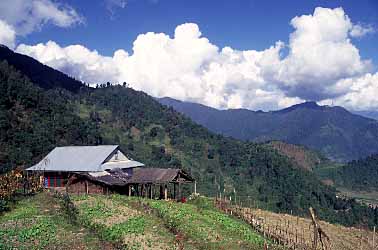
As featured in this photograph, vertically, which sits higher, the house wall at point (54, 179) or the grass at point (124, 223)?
the house wall at point (54, 179)

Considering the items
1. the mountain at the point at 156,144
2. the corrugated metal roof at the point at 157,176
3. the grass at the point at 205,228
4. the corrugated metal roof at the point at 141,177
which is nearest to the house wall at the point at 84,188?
the corrugated metal roof at the point at 141,177

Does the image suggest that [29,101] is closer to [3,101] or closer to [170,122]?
[3,101]

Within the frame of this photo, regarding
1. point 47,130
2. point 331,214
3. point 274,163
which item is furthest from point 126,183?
point 274,163

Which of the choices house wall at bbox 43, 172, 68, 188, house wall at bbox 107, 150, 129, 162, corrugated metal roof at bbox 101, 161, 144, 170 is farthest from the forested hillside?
corrugated metal roof at bbox 101, 161, 144, 170

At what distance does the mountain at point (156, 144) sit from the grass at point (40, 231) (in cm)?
4186

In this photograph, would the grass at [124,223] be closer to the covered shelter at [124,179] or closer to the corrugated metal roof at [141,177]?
the corrugated metal roof at [141,177]

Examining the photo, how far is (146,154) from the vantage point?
139250mm

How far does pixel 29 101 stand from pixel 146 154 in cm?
4557

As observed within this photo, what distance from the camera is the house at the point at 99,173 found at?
4375 cm

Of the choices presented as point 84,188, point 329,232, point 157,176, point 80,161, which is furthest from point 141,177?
point 329,232

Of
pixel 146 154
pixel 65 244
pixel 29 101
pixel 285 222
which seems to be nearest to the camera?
pixel 65 244

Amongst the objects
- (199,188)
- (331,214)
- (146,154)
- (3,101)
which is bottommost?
(331,214)

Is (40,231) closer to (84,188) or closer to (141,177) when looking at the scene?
(84,188)

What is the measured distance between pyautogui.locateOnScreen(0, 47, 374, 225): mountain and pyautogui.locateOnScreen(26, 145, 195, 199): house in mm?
24269
